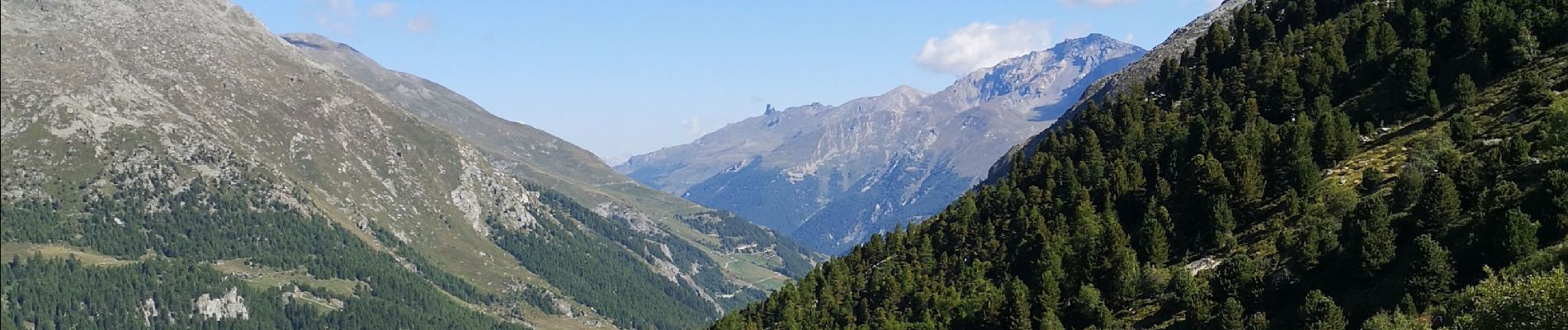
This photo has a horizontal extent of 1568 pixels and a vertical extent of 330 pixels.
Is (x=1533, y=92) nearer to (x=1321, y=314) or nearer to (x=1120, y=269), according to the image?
(x=1120, y=269)

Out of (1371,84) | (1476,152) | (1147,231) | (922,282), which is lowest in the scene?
(922,282)

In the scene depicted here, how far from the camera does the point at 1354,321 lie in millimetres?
66062

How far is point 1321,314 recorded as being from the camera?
63938 millimetres

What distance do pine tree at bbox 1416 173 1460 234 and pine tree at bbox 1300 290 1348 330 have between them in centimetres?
1011

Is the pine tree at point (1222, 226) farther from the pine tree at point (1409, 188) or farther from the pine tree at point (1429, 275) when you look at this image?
the pine tree at point (1429, 275)

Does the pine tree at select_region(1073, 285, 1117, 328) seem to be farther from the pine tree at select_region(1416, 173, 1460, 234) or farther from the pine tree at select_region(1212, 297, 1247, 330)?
the pine tree at select_region(1416, 173, 1460, 234)

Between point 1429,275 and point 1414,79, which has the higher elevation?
point 1414,79

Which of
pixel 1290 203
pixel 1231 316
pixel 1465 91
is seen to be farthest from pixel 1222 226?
pixel 1465 91

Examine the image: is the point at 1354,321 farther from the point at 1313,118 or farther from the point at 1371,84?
the point at 1371,84

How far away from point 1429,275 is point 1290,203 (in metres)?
25.9

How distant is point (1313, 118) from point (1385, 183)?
96.1 ft

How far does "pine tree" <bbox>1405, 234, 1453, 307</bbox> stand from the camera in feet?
202

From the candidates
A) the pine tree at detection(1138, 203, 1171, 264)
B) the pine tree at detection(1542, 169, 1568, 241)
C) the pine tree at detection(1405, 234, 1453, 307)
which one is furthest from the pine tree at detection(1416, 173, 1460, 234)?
the pine tree at detection(1138, 203, 1171, 264)

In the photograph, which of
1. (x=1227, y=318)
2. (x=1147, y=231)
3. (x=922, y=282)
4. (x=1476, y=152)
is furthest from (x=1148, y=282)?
(x=922, y=282)
